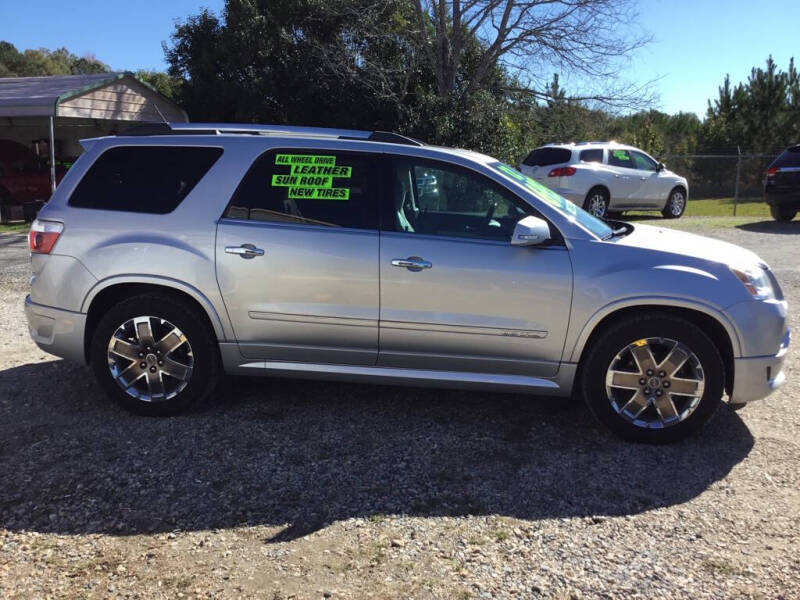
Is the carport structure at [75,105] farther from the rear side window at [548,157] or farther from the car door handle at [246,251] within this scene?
the car door handle at [246,251]

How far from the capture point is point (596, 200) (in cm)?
1584

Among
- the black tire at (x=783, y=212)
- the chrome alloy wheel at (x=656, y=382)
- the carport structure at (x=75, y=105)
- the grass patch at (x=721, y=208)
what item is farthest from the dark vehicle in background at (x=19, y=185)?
the black tire at (x=783, y=212)

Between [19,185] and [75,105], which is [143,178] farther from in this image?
[19,185]

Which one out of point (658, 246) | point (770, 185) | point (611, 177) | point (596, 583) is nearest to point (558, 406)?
point (658, 246)

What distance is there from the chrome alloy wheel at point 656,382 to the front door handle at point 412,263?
1.29 metres

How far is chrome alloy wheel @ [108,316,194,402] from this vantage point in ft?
14.7

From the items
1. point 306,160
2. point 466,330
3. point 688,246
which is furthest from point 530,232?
point 306,160

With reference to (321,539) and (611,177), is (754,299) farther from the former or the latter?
(611,177)

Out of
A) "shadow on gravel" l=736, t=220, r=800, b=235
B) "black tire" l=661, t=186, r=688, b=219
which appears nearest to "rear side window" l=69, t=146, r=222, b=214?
"shadow on gravel" l=736, t=220, r=800, b=235

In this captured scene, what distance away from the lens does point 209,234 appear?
14.5 feet

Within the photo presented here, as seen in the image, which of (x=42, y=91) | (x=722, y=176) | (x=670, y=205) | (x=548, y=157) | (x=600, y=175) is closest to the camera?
(x=600, y=175)

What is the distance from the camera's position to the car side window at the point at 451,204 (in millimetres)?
4316

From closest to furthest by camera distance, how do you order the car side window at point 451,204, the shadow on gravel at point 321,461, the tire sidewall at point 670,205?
the shadow on gravel at point 321,461 → the car side window at point 451,204 → the tire sidewall at point 670,205

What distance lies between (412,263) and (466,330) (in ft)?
1.76
